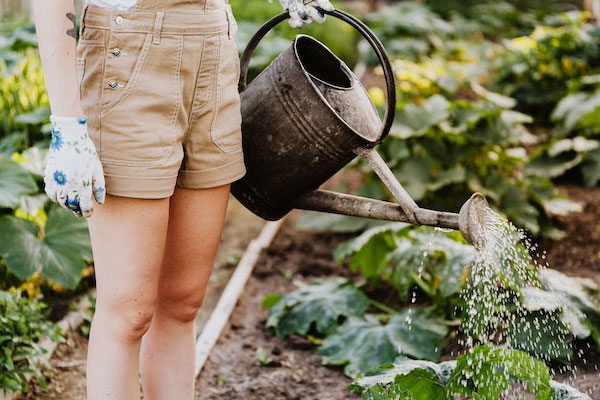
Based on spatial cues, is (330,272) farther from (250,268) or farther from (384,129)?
(384,129)

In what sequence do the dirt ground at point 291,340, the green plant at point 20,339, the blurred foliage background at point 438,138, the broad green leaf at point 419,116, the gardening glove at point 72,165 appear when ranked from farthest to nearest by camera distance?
the broad green leaf at point 419,116 < the blurred foliage background at point 438,138 < the dirt ground at point 291,340 < the green plant at point 20,339 < the gardening glove at point 72,165

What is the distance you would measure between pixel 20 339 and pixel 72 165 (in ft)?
3.44

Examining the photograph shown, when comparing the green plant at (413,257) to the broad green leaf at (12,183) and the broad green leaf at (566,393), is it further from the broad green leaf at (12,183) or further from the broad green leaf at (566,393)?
the broad green leaf at (12,183)

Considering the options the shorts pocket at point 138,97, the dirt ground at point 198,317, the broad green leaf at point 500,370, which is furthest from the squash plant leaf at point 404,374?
the dirt ground at point 198,317

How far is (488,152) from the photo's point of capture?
4273 millimetres

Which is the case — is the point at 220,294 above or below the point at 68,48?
below

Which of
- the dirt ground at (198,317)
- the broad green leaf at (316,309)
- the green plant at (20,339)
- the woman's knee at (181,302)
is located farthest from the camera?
the broad green leaf at (316,309)

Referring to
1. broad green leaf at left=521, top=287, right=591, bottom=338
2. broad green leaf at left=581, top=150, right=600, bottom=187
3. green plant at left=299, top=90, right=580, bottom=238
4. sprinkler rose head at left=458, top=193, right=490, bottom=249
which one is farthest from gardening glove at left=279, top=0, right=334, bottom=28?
broad green leaf at left=581, top=150, right=600, bottom=187

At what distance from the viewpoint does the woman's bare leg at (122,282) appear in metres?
1.60

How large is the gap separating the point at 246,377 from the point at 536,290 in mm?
1055

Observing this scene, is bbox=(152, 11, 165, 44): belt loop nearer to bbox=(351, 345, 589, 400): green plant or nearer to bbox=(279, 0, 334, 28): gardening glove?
bbox=(279, 0, 334, 28): gardening glove

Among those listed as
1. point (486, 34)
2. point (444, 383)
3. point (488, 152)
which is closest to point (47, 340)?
point (444, 383)

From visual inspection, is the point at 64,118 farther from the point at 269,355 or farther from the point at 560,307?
the point at 560,307

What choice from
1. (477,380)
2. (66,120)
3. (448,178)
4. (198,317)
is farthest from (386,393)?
(448,178)
